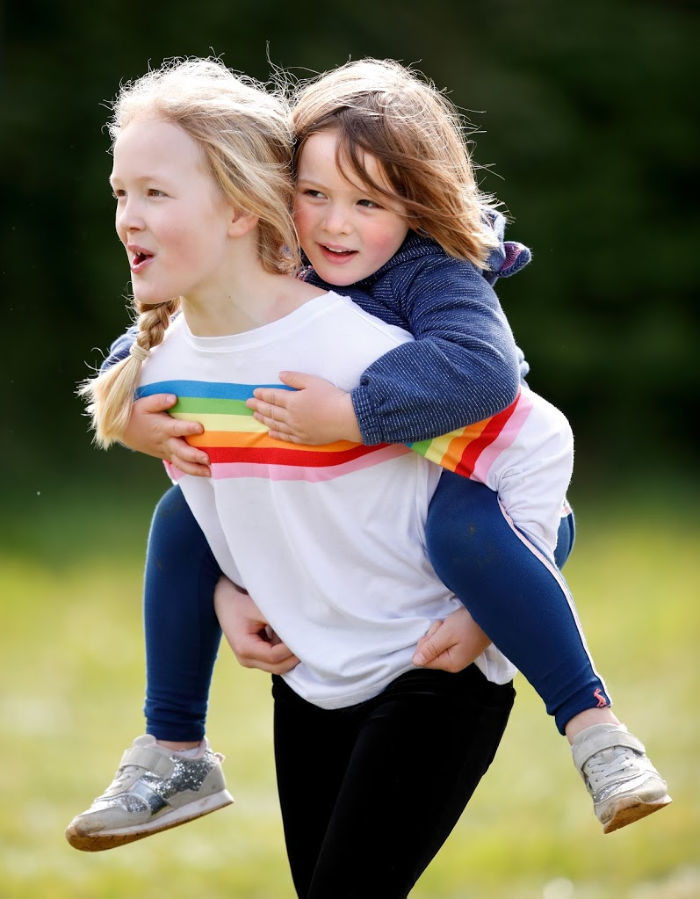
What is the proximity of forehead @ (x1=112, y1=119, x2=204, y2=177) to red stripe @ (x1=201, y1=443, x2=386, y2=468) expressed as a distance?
46 cm

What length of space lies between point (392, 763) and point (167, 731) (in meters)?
0.57

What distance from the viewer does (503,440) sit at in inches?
84.6

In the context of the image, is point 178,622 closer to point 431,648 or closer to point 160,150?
point 431,648

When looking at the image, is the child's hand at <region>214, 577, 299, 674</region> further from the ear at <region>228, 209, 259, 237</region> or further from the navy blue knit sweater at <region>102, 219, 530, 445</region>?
the ear at <region>228, 209, 259, 237</region>

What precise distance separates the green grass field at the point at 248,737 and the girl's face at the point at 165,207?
932mm

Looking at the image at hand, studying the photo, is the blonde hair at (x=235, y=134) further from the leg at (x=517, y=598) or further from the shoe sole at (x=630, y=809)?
the shoe sole at (x=630, y=809)

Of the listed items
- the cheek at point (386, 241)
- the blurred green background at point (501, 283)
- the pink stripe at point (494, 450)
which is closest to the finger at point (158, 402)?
the cheek at point (386, 241)

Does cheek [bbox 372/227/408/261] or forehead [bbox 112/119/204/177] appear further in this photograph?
cheek [bbox 372/227/408/261]

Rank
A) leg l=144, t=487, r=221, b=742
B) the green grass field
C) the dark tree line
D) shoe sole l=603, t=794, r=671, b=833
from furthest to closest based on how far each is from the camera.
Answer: the dark tree line
the green grass field
leg l=144, t=487, r=221, b=742
shoe sole l=603, t=794, r=671, b=833

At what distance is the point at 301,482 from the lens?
2.19 meters

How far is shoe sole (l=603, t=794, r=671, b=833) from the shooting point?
2.03 metres

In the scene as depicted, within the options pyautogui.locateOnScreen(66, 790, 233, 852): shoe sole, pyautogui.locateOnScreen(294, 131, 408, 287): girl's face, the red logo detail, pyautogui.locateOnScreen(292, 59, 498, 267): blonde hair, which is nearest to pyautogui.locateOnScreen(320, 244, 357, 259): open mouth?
pyautogui.locateOnScreen(294, 131, 408, 287): girl's face

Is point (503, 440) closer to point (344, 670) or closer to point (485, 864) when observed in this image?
point (344, 670)

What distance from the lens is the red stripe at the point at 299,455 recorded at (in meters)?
2.18
